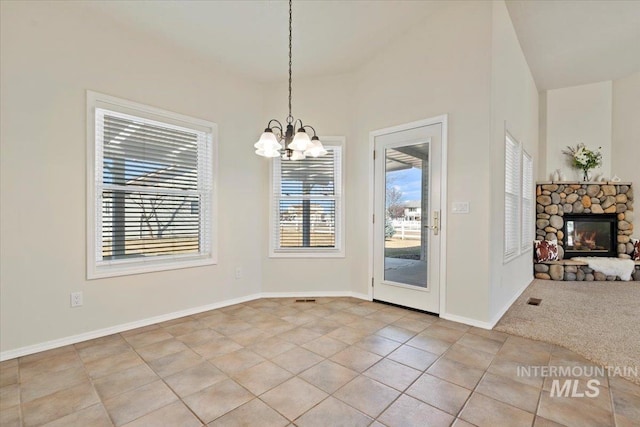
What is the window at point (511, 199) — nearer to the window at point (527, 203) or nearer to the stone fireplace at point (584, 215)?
the window at point (527, 203)

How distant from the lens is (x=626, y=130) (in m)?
5.66

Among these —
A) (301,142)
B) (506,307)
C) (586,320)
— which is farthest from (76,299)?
(586,320)

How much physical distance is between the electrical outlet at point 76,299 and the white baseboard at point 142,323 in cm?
27

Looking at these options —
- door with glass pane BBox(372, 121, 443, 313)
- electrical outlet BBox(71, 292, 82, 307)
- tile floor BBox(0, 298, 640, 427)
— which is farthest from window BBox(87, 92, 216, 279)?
door with glass pane BBox(372, 121, 443, 313)

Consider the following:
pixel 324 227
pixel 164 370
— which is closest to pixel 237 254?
pixel 324 227

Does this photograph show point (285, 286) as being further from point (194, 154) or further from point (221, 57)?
point (221, 57)

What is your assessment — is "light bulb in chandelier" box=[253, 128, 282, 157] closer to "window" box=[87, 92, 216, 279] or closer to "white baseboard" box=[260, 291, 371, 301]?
"window" box=[87, 92, 216, 279]

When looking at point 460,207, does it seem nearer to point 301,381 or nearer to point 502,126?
point 502,126

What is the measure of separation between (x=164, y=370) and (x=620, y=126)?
26.2ft

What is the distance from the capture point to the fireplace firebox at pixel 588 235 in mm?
5648

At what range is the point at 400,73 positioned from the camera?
372cm

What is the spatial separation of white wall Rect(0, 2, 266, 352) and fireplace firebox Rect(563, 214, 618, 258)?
6500 mm

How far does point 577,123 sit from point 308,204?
5.54 metres

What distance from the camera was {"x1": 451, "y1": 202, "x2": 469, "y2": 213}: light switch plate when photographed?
3.22 m
